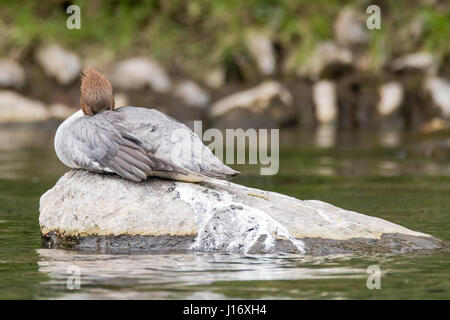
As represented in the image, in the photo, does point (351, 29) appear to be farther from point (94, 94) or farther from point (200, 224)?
point (200, 224)

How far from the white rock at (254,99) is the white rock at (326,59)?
0.98 m

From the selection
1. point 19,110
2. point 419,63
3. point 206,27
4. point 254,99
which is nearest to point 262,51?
point 254,99

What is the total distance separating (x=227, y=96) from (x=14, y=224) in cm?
1353

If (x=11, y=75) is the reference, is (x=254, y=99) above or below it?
below

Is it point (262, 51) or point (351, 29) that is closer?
point (262, 51)

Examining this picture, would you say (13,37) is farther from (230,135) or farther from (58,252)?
(58,252)

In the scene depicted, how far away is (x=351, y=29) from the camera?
2239 centimetres

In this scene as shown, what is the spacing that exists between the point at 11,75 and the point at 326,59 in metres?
7.03

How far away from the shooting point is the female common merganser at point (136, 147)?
22.9 feet

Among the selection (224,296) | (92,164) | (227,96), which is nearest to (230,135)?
(227,96)

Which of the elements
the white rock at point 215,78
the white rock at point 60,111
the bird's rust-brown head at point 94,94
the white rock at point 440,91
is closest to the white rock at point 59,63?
the white rock at point 60,111

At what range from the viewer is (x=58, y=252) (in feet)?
22.8

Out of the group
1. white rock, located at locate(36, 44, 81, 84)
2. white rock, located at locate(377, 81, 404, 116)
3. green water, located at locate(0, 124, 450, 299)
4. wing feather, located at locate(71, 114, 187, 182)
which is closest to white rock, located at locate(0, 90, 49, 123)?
white rock, located at locate(36, 44, 81, 84)

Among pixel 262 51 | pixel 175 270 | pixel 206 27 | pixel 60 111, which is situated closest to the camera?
pixel 175 270
